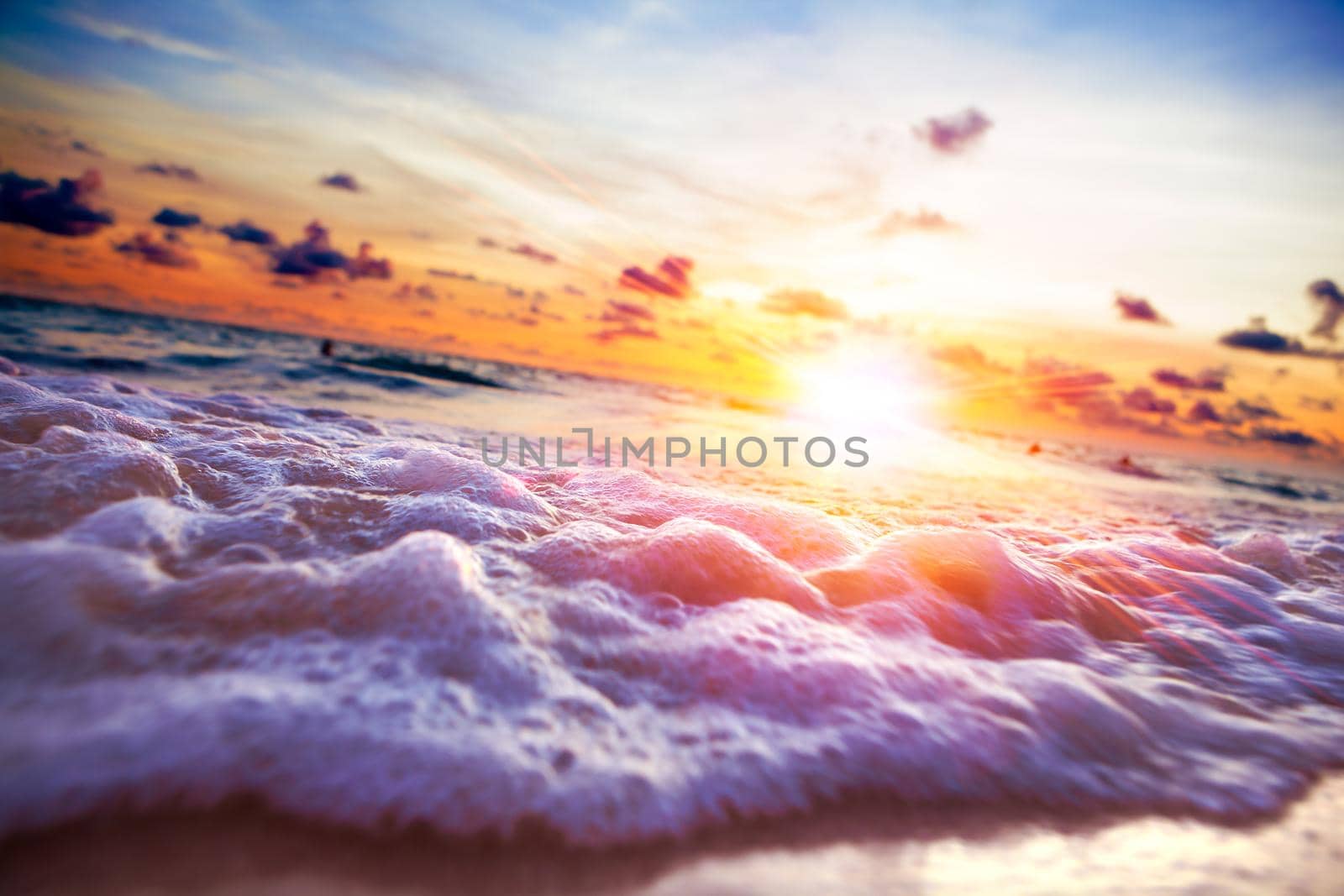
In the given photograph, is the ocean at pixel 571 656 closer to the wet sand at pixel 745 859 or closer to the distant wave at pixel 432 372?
the wet sand at pixel 745 859

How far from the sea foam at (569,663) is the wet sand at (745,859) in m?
0.07

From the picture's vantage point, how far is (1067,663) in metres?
2.40

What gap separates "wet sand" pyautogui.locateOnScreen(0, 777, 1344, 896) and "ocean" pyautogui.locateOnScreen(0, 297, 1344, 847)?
6 centimetres

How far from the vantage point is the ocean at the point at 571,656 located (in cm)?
143

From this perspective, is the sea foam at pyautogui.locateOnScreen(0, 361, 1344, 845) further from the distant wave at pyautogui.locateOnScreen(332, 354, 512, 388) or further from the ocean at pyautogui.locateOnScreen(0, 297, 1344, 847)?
the distant wave at pyautogui.locateOnScreen(332, 354, 512, 388)

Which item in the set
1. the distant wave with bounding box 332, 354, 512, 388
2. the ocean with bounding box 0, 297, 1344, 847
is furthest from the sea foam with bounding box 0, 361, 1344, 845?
the distant wave with bounding box 332, 354, 512, 388

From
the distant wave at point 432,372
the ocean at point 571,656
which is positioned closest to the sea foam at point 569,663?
the ocean at point 571,656

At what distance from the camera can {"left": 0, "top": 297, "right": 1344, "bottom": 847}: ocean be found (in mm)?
1431

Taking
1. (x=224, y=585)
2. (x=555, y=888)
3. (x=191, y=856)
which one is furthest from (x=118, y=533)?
(x=555, y=888)

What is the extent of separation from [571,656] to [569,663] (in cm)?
5

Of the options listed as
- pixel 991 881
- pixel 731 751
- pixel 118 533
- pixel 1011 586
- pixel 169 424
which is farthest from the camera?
pixel 169 424

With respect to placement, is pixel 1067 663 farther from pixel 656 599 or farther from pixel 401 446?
pixel 401 446

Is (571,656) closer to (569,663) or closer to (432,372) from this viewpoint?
(569,663)

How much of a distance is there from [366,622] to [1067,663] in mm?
2795
